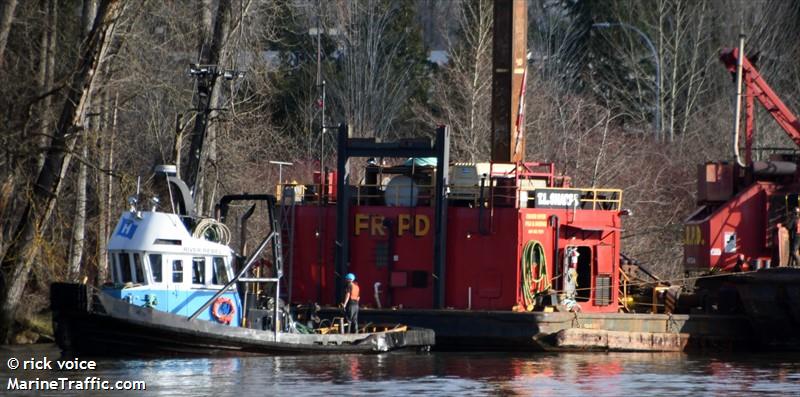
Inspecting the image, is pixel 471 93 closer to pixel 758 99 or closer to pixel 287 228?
pixel 758 99

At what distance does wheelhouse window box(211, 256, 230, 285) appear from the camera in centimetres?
3500

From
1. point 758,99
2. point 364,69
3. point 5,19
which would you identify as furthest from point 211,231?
point 364,69

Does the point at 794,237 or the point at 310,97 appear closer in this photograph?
the point at 794,237

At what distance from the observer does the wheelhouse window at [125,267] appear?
34.2m

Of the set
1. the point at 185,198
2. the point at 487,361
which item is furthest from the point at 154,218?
the point at 487,361

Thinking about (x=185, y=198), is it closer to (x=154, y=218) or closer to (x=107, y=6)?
(x=154, y=218)

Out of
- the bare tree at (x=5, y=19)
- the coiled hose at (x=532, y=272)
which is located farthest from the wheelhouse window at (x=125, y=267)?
the coiled hose at (x=532, y=272)

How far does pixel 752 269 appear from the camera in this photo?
4025cm

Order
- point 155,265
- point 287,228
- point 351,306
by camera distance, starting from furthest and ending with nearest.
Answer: point 287,228 → point 351,306 → point 155,265

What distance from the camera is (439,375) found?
105 ft

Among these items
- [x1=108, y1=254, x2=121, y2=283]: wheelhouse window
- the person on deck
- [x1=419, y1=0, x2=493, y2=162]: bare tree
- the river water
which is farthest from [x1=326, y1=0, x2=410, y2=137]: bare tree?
[x1=108, y1=254, x2=121, y2=283]: wheelhouse window

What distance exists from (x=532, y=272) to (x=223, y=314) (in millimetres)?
7589

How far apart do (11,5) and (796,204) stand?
19.4 metres

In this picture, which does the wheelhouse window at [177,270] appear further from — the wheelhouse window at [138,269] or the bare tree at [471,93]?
the bare tree at [471,93]
